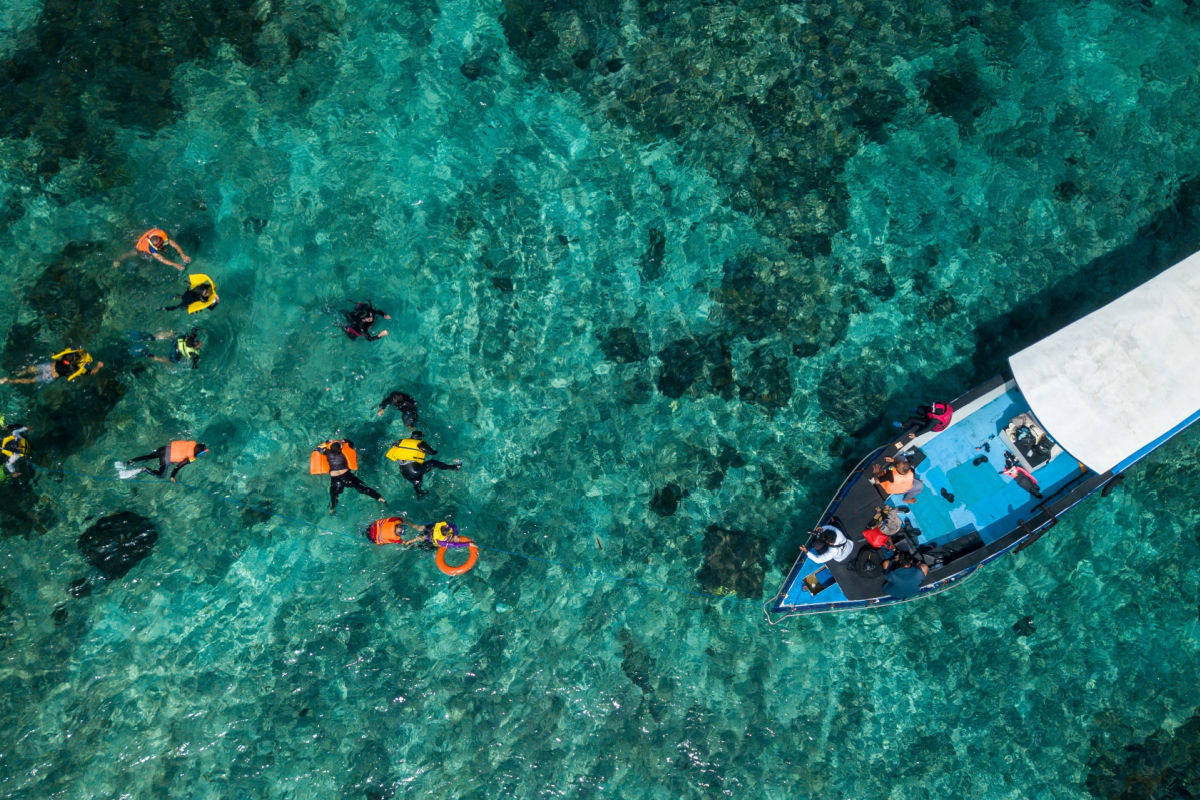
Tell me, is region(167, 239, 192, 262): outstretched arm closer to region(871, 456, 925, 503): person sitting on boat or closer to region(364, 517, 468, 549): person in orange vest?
region(364, 517, 468, 549): person in orange vest

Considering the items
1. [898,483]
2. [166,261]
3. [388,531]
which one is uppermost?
[166,261]

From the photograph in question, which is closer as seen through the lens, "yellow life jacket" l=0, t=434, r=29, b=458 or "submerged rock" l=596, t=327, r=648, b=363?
"yellow life jacket" l=0, t=434, r=29, b=458

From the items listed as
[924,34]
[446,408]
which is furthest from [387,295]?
[924,34]

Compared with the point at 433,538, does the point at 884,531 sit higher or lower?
higher

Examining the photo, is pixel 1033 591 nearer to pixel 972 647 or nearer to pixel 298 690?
pixel 972 647

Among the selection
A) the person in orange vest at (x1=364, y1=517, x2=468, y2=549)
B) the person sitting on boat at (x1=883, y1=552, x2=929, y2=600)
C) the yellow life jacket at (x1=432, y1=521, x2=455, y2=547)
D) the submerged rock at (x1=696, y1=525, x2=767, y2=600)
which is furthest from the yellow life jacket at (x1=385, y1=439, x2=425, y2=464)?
the person sitting on boat at (x1=883, y1=552, x2=929, y2=600)

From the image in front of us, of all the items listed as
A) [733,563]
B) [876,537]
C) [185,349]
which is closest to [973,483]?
[876,537]

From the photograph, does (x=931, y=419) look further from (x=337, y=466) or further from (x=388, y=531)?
(x=337, y=466)
